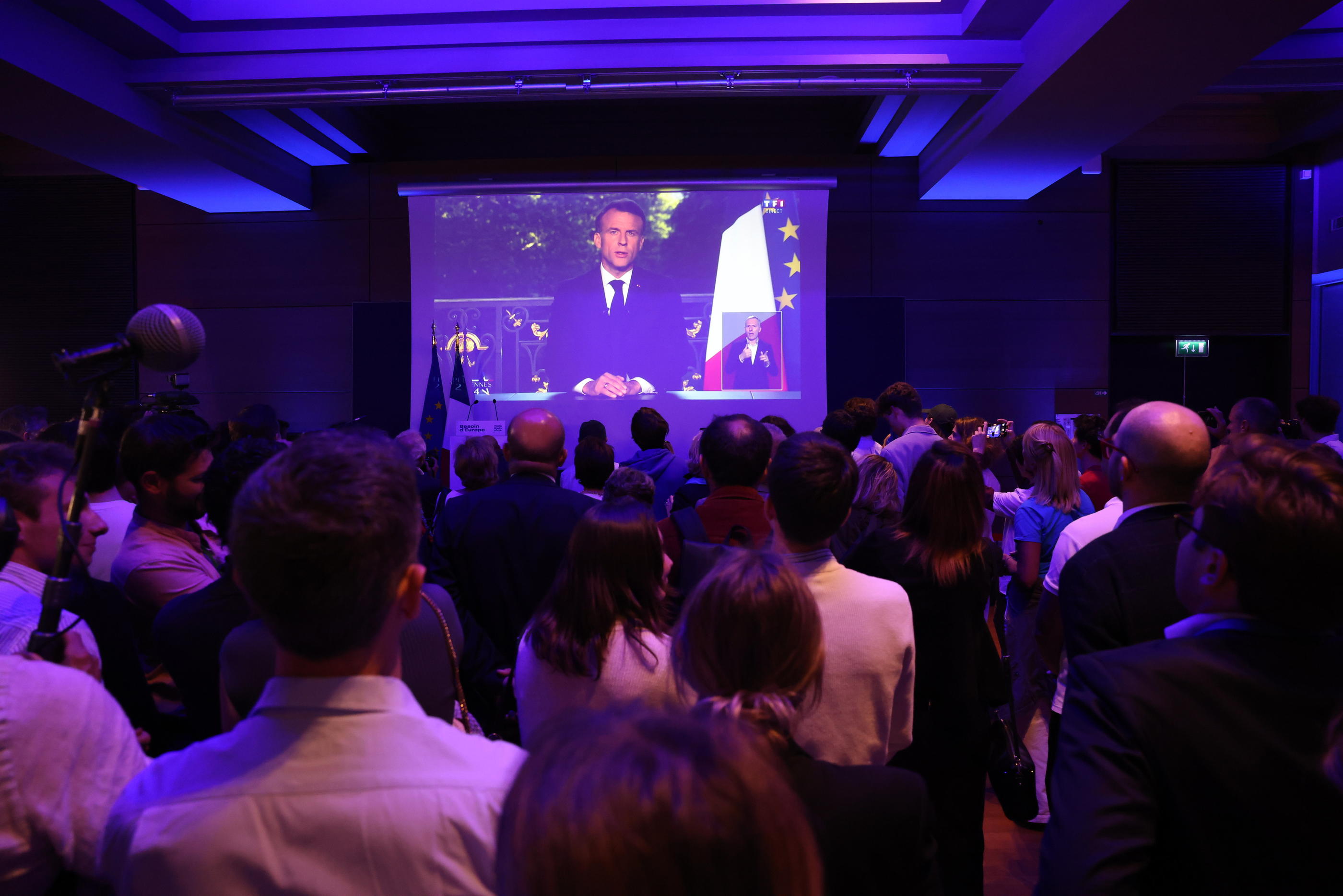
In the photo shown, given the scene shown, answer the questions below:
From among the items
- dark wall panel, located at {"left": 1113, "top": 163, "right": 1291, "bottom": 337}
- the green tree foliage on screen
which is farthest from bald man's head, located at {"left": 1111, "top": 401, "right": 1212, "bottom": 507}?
dark wall panel, located at {"left": 1113, "top": 163, "right": 1291, "bottom": 337}

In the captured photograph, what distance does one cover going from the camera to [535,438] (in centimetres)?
273

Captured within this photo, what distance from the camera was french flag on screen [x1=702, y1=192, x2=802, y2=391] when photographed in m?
7.61

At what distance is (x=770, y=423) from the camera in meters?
4.67

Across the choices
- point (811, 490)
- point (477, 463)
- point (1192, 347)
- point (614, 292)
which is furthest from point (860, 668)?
point (1192, 347)

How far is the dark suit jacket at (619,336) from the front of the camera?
7652mm

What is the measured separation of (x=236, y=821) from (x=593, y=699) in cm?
83

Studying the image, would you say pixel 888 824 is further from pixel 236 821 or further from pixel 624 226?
pixel 624 226

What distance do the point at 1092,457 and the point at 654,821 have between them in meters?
4.31

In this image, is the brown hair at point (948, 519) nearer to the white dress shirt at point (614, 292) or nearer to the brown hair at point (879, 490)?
the brown hair at point (879, 490)

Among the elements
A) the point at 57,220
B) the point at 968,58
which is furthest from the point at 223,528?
the point at 57,220

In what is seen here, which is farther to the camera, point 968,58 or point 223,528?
point 968,58

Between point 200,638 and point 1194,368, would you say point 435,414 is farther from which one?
point 1194,368

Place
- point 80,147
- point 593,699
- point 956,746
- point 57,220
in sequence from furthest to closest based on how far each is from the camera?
point 57,220
point 80,147
point 956,746
point 593,699

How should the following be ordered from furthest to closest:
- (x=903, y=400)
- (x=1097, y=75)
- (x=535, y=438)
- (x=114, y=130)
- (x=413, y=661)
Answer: (x=114, y=130)
(x=1097, y=75)
(x=903, y=400)
(x=535, y=438)
(x=413, y=661)
